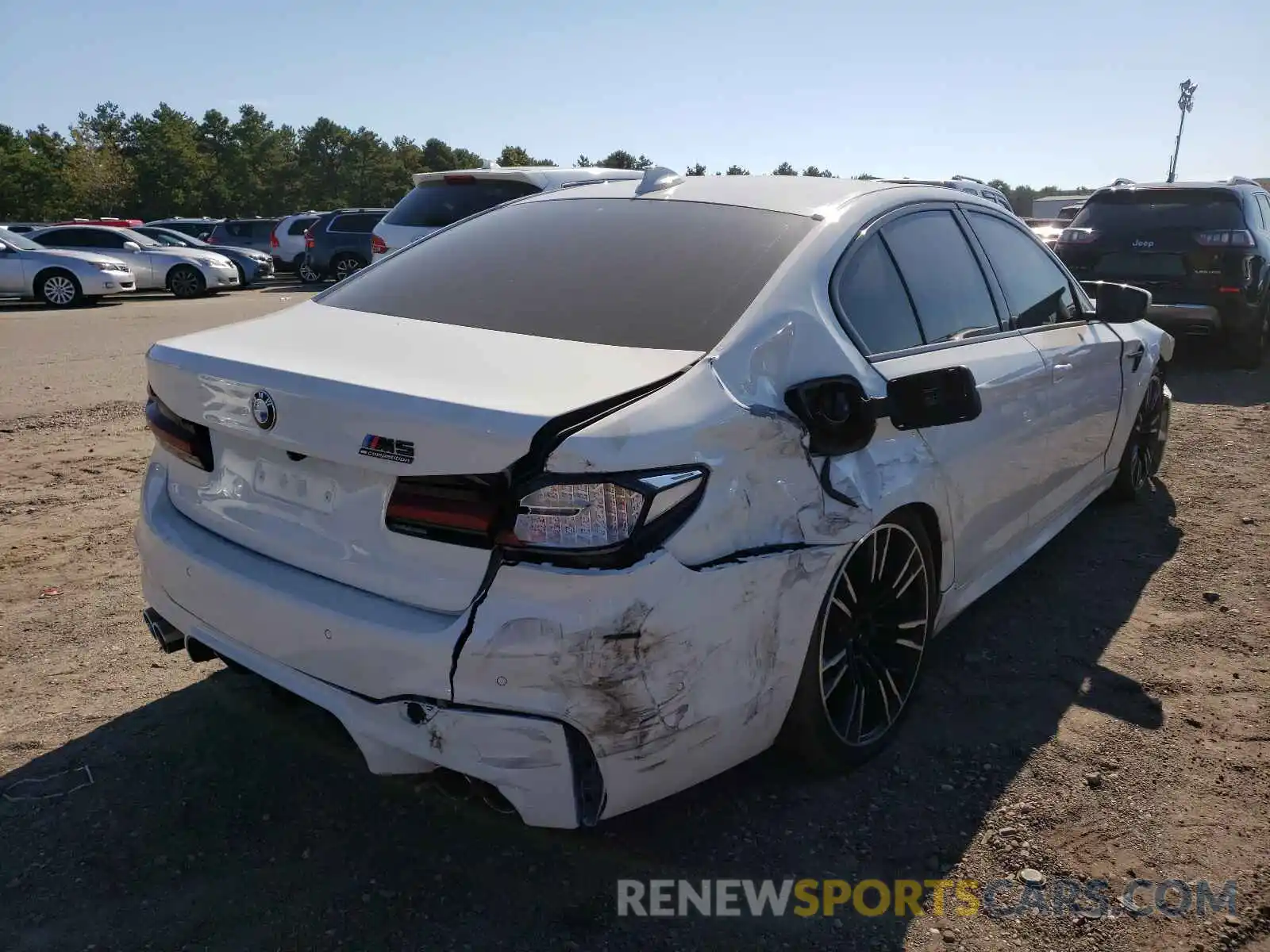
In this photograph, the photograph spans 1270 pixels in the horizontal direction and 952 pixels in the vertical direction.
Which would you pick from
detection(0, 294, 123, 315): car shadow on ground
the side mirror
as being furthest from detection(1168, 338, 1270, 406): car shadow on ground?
detection(0, 294, 123, 315): car shadow on ground

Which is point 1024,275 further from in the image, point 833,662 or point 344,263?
point 344,263

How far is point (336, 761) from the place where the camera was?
292 cm

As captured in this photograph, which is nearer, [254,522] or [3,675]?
[254,522]

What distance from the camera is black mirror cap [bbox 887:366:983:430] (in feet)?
9.02

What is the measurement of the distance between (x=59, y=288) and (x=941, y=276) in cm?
1745

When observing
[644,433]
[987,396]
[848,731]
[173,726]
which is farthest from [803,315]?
[173,726]

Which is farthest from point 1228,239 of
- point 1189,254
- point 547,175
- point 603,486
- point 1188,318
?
point 603,486

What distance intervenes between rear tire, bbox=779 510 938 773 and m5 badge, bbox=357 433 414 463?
111 cm

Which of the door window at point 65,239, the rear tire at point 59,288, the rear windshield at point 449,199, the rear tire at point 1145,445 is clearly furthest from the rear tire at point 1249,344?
the door window at point 65,239

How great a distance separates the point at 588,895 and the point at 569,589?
88cm

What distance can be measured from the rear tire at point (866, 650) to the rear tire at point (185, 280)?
63.2ft

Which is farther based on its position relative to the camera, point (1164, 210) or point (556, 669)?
point (1164, 210)

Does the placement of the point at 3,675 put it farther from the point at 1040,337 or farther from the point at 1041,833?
the point at 1040,337

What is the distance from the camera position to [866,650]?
2932mm
